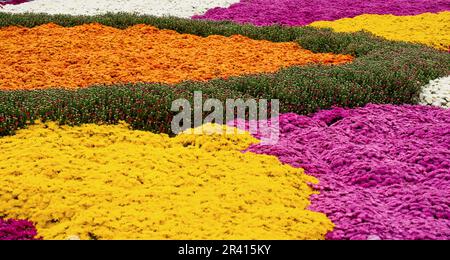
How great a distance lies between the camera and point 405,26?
833 inches

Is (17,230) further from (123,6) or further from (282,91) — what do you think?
(123,6)

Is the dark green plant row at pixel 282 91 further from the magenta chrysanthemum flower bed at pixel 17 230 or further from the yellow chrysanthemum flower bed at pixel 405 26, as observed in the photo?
the magenta chrysanthemum flower bed at pixel 17 230

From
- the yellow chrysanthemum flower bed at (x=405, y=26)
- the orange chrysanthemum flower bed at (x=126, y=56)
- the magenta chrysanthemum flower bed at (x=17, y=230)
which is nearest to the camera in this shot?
the magenta chrysanthemum flower bed at (x=17, y=230)

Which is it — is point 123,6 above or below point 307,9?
above

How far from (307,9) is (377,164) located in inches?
682

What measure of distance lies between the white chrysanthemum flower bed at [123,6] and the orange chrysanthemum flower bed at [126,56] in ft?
18.6

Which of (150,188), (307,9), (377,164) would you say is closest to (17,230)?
(150,188)

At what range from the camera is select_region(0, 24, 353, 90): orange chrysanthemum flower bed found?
13338 mm

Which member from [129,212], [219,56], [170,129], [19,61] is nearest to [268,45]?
[219,56]

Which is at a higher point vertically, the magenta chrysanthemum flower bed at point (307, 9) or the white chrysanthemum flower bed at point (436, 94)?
the magenta chrysanthemum flower bed at point (307, 9)

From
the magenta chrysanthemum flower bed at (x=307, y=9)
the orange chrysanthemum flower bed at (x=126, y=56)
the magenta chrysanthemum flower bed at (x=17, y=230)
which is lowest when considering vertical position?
the magenta chrysanthemum flower bed at (x=17, y=230)

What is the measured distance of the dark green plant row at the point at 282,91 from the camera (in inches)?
384

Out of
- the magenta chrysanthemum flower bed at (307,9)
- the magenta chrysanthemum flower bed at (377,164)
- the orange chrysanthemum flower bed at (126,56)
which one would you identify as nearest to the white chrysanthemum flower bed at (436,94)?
the magenta chrysanthemum flower bed at (377,164)

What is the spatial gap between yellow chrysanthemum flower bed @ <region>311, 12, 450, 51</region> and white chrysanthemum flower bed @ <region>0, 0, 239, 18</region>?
542cm
